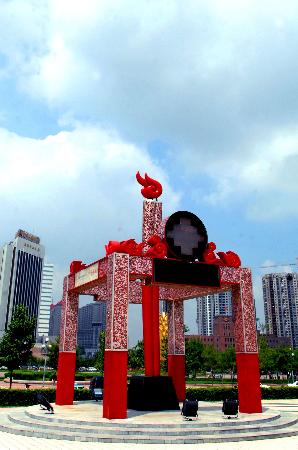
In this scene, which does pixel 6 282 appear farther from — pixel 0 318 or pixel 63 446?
pixel 63 446

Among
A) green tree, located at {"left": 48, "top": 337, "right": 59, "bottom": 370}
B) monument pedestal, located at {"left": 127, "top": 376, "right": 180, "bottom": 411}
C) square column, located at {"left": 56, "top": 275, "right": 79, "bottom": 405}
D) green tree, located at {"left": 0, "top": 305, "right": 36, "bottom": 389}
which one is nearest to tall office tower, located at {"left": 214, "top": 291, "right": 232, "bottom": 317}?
green tree, located at {"left": 48, "top": 337, "right": 59, "bottom": 370}

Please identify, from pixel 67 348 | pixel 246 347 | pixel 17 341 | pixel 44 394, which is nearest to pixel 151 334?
pixel 246 347

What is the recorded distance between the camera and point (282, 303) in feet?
399

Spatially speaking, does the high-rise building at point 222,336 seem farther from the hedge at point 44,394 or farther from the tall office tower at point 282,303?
the hedge at point 44,394

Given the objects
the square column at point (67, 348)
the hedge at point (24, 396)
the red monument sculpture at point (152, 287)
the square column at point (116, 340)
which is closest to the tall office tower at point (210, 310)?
the hedge at point (24, 396)

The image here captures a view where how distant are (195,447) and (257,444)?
2.10 meters

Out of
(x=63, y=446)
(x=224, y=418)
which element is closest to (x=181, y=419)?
(x=224, y=418)

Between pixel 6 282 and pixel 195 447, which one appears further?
pixel 6 282

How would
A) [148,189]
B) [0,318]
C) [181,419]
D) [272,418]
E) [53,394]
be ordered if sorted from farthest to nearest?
[0,318]
[53,394]
[148,189]
[272,418]
[181,419]

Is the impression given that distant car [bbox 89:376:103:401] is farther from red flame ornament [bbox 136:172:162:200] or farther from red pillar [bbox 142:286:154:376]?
red flame ornament [bbox 136:172:162:200]

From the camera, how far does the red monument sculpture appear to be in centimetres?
1644

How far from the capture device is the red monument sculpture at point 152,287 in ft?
53.9

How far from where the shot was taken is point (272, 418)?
652 inches

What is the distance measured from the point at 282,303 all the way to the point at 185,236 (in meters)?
111
